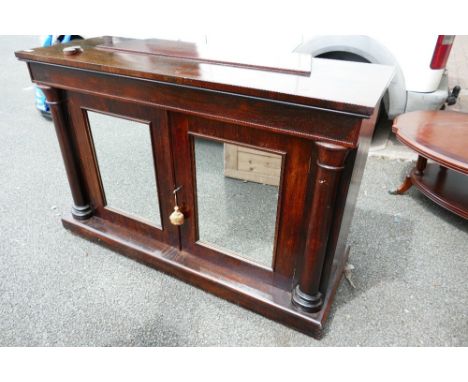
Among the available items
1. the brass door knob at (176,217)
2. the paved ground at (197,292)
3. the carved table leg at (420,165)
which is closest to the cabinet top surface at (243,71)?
the brass door knob at (176,217)

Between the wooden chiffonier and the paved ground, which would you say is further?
the paved ground

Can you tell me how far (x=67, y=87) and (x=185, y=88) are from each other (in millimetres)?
524

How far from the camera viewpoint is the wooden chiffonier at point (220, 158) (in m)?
0.92

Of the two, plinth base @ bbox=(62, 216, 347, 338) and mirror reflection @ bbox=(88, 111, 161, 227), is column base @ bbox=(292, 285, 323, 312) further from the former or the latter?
mirror reflection @ bbox=(88, 111, 161, 227)

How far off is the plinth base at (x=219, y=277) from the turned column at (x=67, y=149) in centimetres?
6

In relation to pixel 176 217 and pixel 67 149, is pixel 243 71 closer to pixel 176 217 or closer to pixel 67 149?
pixel 176 217

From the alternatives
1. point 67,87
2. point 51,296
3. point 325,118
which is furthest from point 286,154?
point 51,296

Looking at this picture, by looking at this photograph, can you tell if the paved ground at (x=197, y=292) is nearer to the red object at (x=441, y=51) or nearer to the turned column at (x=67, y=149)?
the turned column at (x=67, y=149)

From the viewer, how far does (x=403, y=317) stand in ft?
4.22

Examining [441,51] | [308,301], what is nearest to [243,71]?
[308,301]

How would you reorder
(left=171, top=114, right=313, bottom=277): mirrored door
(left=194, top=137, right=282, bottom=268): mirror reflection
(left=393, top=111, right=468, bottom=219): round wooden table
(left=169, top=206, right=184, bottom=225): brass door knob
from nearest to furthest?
(left=171, top=114, right=313, bottom=277): mirrored door, (left=194, top=137, right=282, bottom=268): mirror reflection, (left=169, top=206, right=184, bottom=225): brass door knob, (left=393, top=111, right=468, bottom=219): round wooden table

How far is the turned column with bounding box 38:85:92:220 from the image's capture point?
1.33 metres

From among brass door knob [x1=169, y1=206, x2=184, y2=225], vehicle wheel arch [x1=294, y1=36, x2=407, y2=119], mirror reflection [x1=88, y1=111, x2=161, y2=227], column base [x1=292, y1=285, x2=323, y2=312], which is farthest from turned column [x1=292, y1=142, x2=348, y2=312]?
vehicle wheel arch [x1=294, y1=36, x2=407, y2=119]

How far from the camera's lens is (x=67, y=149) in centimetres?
144
